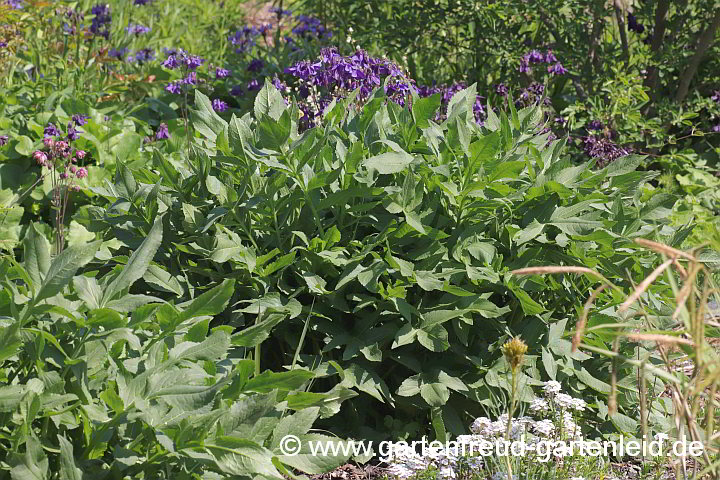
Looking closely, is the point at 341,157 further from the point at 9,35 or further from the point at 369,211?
the point at 9,35

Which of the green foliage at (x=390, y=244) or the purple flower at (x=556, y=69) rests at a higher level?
the purple flower at (x=556, y=69)

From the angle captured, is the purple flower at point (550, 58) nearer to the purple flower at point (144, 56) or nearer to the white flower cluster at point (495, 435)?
the purple flower at point (144, 56)

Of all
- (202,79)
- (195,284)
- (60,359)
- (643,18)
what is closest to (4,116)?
(202,79)

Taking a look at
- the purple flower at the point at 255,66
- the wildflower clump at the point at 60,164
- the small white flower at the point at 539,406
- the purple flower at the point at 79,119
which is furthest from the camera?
the purple flower at the point at 255,66

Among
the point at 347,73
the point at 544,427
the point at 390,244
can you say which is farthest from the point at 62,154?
the point at 544,427

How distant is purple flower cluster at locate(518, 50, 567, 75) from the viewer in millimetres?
4844

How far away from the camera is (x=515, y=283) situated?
270cm

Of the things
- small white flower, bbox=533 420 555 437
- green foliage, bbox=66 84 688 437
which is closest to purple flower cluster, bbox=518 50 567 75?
green foliage, bbox=66 84 688 437

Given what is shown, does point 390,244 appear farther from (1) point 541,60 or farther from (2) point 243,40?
(2) point 243,40

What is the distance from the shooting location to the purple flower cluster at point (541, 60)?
15.9 feet

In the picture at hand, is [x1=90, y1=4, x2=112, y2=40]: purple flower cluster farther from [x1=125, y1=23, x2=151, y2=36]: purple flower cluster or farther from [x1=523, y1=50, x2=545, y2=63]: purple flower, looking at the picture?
[x1=523, y1=50, x2=545, y2=63]: purple flower

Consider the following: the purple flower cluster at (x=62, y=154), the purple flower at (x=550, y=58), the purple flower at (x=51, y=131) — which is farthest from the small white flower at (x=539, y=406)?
the purple flower at (x=550, y=58)

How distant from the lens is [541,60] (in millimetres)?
5059

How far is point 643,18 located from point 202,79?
9.35 feet
